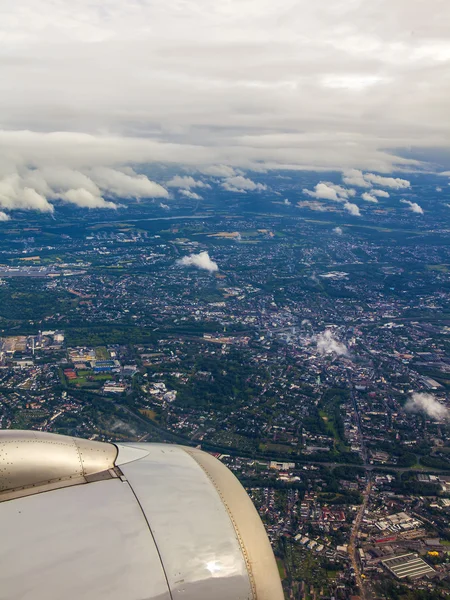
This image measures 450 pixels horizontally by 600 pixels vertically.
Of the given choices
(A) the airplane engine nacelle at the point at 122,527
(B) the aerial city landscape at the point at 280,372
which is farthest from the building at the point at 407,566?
(A) the airplane engine nacelle at the point at 122,527

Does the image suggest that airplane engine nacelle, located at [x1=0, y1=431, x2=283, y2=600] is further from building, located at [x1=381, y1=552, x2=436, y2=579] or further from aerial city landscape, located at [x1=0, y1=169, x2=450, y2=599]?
building, located at [x1=381, y1=552, x2=436, y2=579]

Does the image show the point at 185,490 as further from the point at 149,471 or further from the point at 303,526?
the point at 303,526

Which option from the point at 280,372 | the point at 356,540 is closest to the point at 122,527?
the point at 356,540

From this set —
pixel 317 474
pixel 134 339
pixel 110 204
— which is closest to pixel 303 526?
pixel 317 474

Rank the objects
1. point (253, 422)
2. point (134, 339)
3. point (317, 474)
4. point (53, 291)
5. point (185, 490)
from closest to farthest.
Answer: point (185, 490) → point (317, 474) → point (253, 422) → point (134, 339) → point (53, 291)

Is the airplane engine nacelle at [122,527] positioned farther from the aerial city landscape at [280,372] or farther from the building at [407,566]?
the building at [407,566]

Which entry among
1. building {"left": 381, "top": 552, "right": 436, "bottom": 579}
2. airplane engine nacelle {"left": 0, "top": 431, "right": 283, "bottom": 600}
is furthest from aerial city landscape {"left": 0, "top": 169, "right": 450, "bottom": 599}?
airplane engine nacelle {"left": 0, "top": 431, "right": 283, "bottom": 600}

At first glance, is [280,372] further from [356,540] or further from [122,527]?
[122,527]
